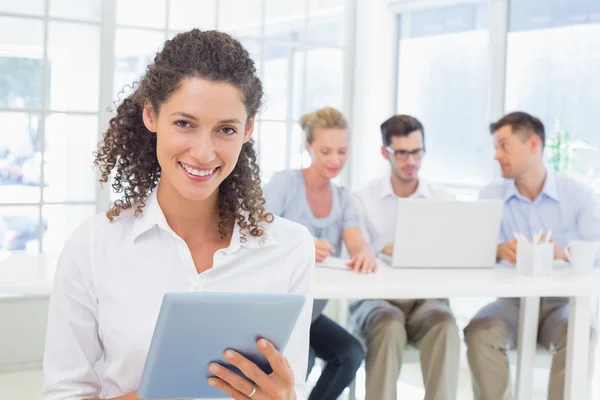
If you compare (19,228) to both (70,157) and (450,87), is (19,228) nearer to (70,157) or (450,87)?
(70,157)

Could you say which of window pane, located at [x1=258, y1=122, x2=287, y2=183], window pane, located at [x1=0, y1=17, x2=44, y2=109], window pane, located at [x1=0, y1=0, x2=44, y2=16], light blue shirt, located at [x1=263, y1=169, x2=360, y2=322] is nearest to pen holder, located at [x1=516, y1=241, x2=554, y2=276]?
light blue shirt, located at [x1=263, y1=169, x2=360, y2=322]

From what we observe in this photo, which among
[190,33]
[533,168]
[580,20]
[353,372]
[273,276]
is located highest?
[580,20]

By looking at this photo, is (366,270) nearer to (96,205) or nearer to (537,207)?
(537,207)

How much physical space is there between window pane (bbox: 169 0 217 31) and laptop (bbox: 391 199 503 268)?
2.17m

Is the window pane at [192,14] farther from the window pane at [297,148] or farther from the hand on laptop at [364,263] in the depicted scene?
the hand on laptop at [364,263]

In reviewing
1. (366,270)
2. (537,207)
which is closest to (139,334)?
(366,270)

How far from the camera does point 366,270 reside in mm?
2664

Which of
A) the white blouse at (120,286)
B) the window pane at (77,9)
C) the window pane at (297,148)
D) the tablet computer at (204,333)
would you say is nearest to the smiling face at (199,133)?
the white blouse at (120,286)

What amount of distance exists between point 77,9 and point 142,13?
354 millimetres

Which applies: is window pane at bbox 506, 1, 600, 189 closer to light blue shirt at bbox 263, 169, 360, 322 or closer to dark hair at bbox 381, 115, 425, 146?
dark hair at bbox 381, 115, 425, 146

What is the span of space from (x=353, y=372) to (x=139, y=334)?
5.09 ft

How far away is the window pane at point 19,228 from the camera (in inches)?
155

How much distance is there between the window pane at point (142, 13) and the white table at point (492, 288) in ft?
6.43

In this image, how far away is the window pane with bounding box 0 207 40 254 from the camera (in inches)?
155
